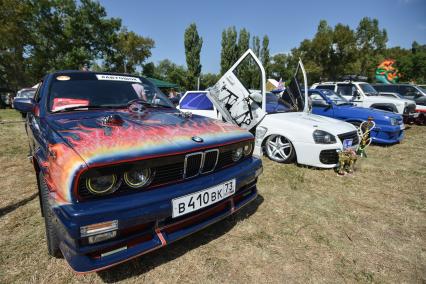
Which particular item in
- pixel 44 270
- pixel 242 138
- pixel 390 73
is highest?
pixel 390 73

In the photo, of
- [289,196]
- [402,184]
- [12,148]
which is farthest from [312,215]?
[12,148]

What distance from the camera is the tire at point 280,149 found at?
4.40 m

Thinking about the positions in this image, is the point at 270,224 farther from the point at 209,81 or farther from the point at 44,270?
the point at 209,81

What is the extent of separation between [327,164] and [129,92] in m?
3.45

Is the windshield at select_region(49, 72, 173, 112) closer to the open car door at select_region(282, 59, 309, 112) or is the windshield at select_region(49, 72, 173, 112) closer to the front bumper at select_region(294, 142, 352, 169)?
the front bumper at select_region(294, 142, 352, 169)

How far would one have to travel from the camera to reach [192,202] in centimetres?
171

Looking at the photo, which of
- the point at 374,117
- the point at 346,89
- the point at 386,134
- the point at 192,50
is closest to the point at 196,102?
the point at 374,117

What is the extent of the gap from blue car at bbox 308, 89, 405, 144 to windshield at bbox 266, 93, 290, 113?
173 cm

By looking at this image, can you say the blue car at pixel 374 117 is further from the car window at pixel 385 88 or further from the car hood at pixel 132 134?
the car window at pixel 385 88

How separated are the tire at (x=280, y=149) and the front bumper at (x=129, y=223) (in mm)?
2853

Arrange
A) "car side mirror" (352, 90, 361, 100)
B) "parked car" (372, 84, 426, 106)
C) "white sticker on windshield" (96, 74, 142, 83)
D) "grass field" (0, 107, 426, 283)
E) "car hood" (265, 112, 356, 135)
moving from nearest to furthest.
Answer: "grass field" (0, 107, 426, 283), "white sticker on windshield" (96, 74, 142, 83), "car hood" (265, 112, 356, 135), "car side mirror" (352, 90, 361, 100), "parked car" (372, 84, 426, 106)

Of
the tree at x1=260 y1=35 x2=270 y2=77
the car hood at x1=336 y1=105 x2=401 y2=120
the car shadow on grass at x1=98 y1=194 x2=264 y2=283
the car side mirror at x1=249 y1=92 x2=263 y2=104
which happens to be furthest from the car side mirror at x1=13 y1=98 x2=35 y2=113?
the tree at x1=260 y1=35 x2=270 y2=77

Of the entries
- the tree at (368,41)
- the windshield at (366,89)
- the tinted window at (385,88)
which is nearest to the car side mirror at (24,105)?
the windshield at (366,89)

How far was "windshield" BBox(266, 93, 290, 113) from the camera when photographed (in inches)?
197
